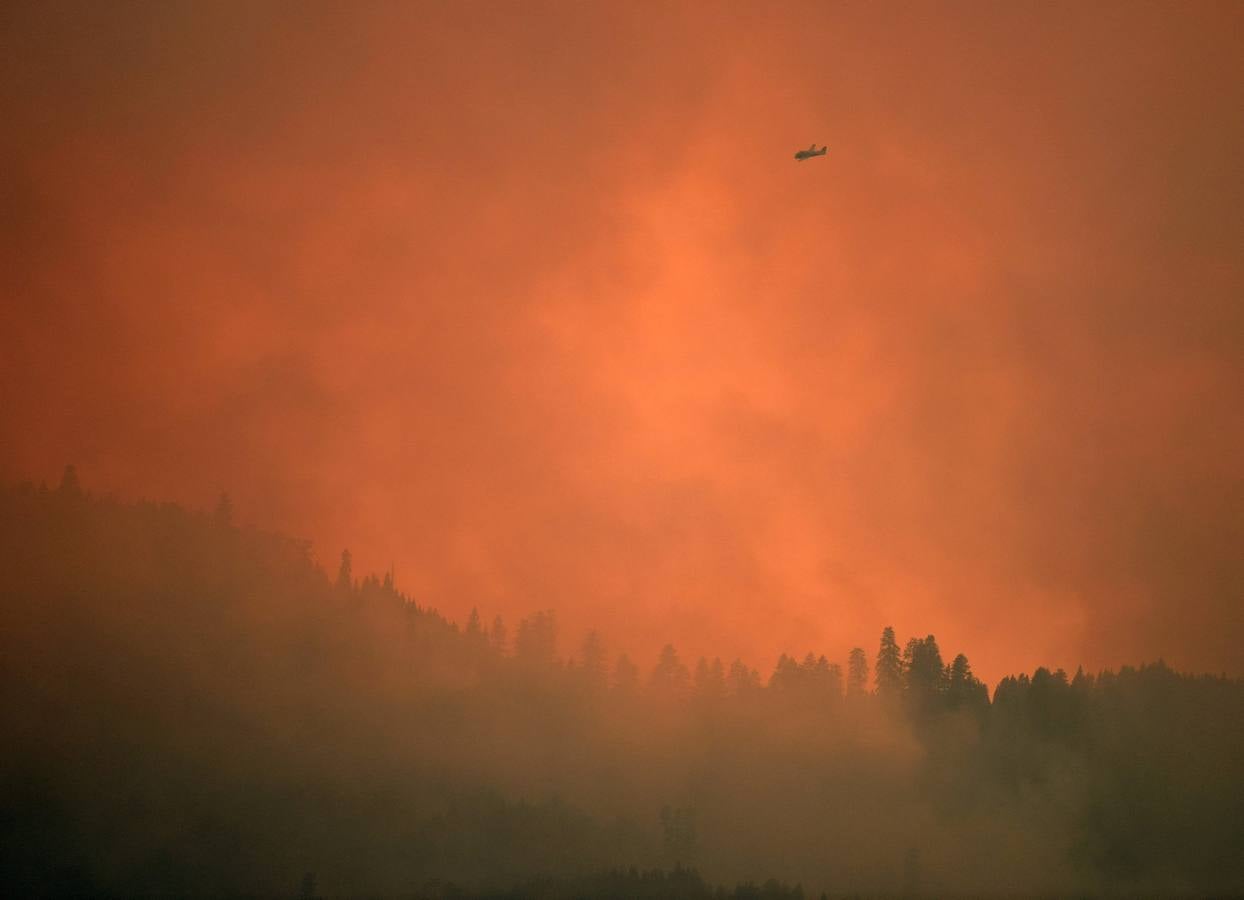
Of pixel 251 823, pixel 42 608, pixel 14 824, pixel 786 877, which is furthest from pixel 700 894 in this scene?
pixel 42 608

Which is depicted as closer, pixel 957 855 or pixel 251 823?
pixel 251 823

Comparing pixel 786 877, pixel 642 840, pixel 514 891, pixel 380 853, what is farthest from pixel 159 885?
pixel 786 877

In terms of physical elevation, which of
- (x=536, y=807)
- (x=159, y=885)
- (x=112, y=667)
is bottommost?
(x=159, y=885)

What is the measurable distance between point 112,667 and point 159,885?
42.4 meters

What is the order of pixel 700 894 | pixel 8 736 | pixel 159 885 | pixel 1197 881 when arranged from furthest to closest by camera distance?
pixel 1197 881, pixel 700 894, pixel 8 736, pixel 159 885

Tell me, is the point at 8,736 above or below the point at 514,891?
above

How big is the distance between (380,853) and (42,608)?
7001 cm

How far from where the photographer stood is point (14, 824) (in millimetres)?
163750

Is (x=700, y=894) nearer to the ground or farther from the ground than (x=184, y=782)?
nearer to the ground

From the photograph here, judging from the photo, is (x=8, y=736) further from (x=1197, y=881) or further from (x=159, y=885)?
(x=1197, y=881)

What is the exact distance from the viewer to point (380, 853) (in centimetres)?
17962

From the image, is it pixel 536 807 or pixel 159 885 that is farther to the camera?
pixel 536 807

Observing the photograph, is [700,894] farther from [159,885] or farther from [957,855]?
[159,885]

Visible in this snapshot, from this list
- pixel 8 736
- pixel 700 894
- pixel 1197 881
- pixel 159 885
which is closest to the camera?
pixel 159 885
